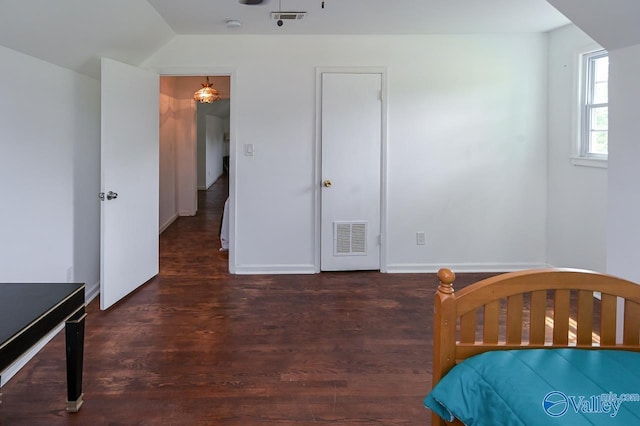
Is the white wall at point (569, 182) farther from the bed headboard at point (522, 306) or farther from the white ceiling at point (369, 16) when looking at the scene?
the bed headboard at point (522, 306)

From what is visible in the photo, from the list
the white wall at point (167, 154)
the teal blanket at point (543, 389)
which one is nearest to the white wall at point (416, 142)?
the white wall at point (167, 154)

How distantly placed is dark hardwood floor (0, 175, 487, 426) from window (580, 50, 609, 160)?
1.62 metres

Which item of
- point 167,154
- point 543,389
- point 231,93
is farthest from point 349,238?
point 167,154

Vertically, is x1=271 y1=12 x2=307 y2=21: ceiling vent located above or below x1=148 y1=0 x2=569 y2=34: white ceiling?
below

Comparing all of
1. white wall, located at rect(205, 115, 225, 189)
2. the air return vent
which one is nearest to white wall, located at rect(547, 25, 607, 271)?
the air return vent

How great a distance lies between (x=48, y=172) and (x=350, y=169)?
→ 8.63 feet

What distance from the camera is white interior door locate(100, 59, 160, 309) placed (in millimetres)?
3695

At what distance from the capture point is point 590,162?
416 centimetres

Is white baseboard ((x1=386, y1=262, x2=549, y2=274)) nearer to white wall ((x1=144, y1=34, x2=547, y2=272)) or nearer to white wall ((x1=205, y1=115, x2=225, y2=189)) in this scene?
white wall ((x1=144, y1=34, x2=547, y2=272))

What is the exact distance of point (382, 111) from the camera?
15.6ft

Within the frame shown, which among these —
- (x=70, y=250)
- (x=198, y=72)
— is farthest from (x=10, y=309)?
(x=198, y=72)

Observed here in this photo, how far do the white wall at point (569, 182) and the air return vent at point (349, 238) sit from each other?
188 cm

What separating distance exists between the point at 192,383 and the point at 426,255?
2986 mm

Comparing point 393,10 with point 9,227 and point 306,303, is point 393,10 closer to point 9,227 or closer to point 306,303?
point 306,303
